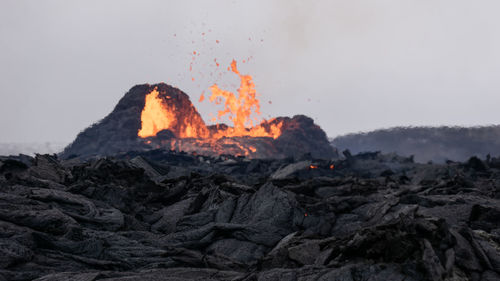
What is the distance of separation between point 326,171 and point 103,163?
58.9 ft

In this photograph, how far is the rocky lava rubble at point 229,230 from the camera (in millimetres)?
4855

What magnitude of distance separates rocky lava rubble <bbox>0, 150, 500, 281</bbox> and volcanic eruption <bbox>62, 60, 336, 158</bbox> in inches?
1582

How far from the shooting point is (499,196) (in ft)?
39.1

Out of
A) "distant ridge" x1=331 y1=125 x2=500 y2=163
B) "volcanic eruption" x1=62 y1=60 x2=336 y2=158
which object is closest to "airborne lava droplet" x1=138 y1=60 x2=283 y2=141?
"volcanic eruption" x1=62 y1=60 x2=336 y2=158

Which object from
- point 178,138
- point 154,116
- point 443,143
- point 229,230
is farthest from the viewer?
point 443,143

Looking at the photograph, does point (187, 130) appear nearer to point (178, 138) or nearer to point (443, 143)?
point (178, 138)

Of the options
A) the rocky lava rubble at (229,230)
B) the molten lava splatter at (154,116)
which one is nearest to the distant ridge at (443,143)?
the molten lava splatter at (154,116)

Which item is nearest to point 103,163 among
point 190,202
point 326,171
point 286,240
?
point 190,202

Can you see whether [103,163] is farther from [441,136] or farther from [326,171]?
[441,136]

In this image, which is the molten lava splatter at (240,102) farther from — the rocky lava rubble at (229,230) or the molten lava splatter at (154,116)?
the rocky lava rubble at (229,230)

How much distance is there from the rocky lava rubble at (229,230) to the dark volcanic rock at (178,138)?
37613 mm

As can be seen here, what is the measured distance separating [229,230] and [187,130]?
6603 centimetres

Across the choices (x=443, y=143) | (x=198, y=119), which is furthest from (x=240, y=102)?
(x=443, y=143)

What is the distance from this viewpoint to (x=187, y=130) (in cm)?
7350
